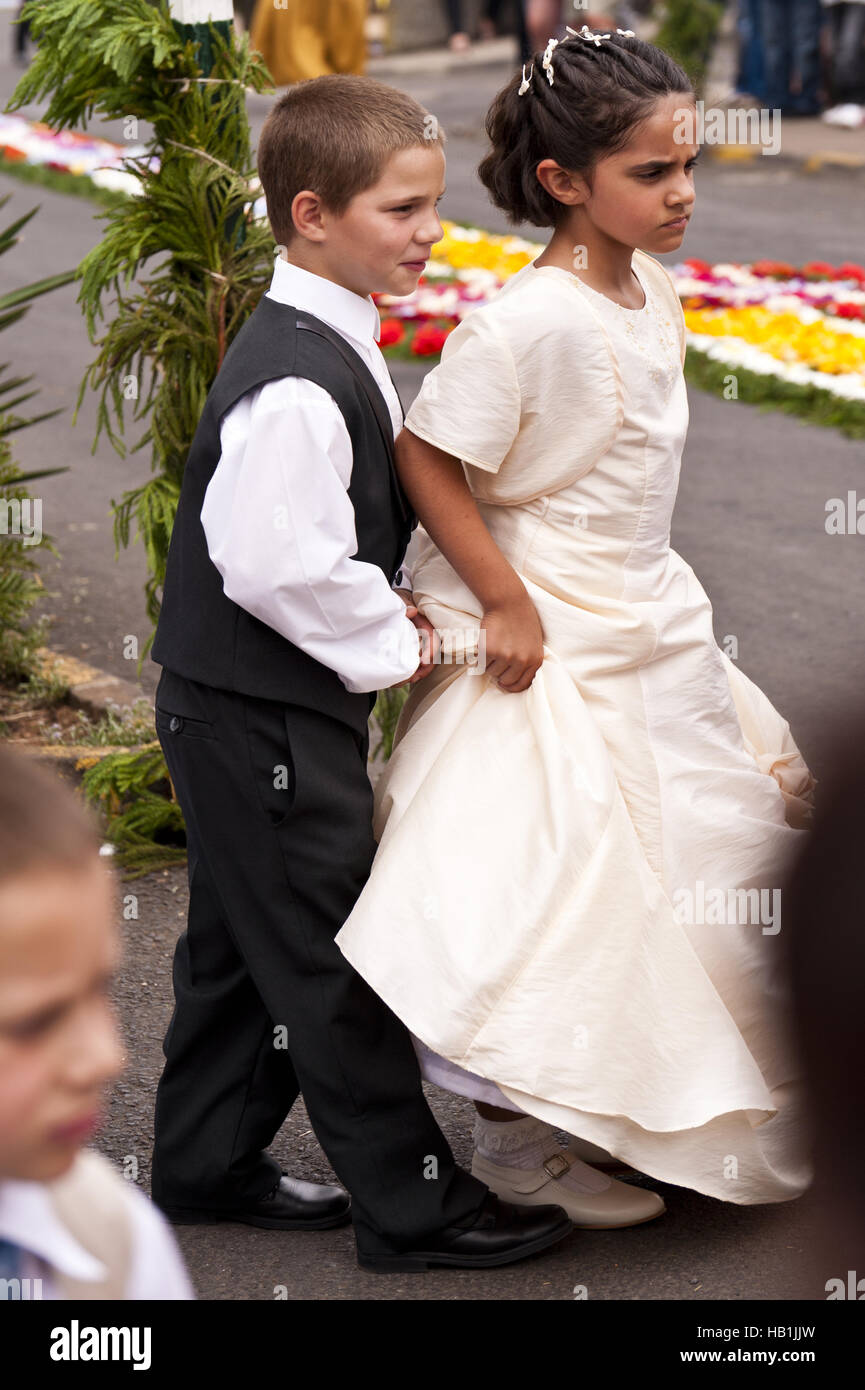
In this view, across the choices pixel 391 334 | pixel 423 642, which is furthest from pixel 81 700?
pixel 391 334

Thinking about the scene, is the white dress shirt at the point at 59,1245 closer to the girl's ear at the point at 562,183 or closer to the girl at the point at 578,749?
the girl at the point at 578,749

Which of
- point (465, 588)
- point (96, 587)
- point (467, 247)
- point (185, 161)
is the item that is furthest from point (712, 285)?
point (465, 588)

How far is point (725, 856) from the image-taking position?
2893 mm

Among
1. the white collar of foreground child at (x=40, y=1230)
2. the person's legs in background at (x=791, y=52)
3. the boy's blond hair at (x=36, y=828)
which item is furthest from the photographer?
the person's legs in background at (x=791, y=52)

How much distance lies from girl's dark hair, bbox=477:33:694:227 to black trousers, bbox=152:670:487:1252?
0.94m

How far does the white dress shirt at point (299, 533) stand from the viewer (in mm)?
2539

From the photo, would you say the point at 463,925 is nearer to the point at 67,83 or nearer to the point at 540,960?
the point at 540,960

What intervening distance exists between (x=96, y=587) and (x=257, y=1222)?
13.0 ft

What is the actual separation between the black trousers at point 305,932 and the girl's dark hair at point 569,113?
0.94 m

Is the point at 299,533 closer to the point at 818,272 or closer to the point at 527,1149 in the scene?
the point at 527,1149

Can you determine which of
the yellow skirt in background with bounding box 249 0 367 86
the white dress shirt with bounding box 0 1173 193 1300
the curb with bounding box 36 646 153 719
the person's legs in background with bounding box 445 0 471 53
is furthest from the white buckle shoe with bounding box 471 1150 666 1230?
the person's legs in background with bounding box 445 0 471 53

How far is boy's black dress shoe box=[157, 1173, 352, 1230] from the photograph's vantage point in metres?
3.07

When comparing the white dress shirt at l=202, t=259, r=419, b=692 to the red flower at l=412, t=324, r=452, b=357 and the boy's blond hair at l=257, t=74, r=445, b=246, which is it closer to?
the boy's blond hair at l=257, t=74, r=445, b=246

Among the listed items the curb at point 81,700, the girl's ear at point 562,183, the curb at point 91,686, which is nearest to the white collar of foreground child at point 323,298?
the girl's ear at point 562,183
